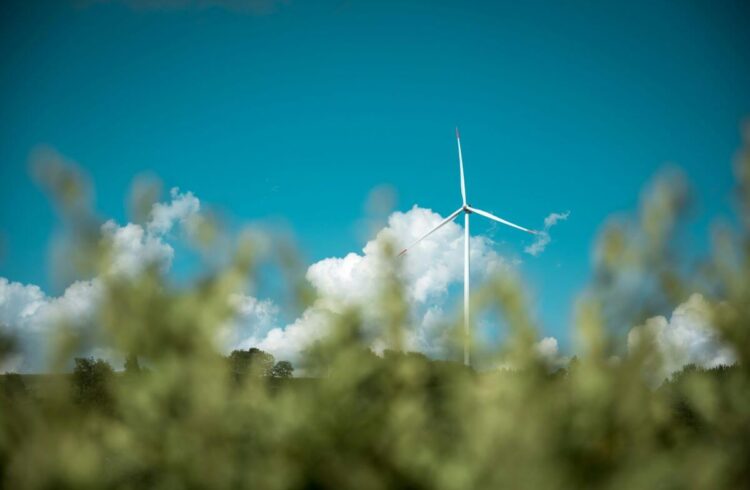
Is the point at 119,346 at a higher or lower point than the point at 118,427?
higher

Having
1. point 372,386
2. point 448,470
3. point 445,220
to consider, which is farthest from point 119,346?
point 445,220

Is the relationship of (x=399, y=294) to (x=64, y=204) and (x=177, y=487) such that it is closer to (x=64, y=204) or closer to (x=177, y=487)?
(x=177, y=487)

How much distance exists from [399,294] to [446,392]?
24.6 inches

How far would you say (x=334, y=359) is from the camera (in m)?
2.69

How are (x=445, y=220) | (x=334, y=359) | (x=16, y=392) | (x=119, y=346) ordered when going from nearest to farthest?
(x=119, y=346) < (x=334, y=359) < (x=16, y=392) < (x=445, y=220)

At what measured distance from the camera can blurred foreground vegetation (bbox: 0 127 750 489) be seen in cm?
220

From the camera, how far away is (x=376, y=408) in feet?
9.36

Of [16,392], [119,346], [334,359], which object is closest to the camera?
[119,346]

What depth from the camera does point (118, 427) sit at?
98.9 inches

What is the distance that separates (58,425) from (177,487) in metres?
0.58

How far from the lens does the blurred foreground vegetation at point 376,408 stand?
2.20 metres

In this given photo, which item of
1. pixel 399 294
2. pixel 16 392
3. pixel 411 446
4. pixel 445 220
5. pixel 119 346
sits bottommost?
pixel 411 446

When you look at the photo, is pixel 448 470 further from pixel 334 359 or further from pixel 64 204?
pixel 64 204

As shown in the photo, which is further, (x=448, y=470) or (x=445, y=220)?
(x=445, y=220)
